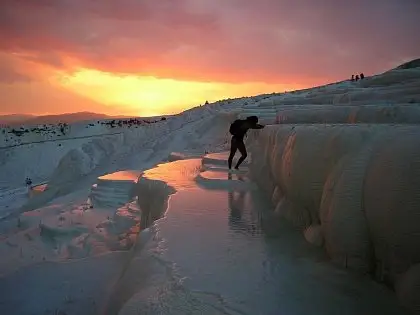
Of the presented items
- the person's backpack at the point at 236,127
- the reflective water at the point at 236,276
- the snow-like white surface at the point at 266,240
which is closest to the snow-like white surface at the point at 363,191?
the snow-like white surface at the point at 266,240

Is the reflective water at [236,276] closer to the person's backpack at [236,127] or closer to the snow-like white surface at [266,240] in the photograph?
the snow-like white surface at [266,240]

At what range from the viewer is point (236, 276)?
2588 mm

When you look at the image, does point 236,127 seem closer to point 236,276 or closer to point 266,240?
point 266,240

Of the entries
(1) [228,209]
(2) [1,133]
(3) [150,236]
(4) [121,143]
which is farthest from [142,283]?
(2) [1,133]

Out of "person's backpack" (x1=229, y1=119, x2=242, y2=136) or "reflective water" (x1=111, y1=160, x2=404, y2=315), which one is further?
"person's backpack" (x1=229, y1=119, x2=242, y2=136)

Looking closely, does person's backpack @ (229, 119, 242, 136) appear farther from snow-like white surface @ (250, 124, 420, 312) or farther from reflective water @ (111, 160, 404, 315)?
snow-like white surface @ (250, 124, 420, 312)

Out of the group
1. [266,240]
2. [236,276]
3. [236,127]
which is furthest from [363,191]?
[236,127]

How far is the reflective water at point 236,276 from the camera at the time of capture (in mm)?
2186

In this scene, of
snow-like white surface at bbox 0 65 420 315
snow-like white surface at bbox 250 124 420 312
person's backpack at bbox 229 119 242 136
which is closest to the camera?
snow-like white surface at bbox 250 124 420 312

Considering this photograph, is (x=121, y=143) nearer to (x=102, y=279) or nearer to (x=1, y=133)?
(x=1, y=133)

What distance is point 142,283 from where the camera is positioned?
8.61 feet

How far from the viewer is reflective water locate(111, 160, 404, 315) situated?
2.19 metres

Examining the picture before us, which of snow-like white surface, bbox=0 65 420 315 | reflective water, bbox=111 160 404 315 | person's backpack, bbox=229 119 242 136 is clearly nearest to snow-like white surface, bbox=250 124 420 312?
snow-like white surface, bbox=0 65 420 315

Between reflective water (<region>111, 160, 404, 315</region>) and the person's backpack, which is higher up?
the person's backpack
